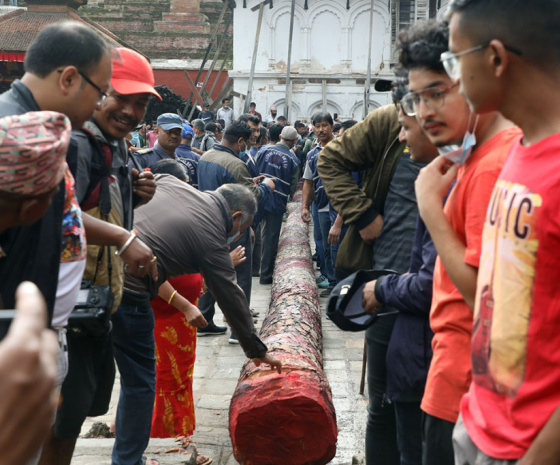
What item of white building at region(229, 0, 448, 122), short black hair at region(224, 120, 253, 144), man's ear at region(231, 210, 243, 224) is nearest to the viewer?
man's ear at region(231, 210, 243, 224)

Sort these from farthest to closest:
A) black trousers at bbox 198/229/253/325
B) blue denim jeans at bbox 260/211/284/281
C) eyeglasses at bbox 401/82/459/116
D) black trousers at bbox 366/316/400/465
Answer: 1. blue denim jeans at bbox 260/211/284/281
2. black trousers at bbox 198/229/253/325
3. black trousers at bbox 366/316/400/465
4. eyeglasses at bbox 401/82/459/116

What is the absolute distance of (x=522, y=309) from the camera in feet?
5.51

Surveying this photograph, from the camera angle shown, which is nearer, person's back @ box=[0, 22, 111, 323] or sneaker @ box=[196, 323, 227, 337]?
person's back @ box=[0, 22, 111, 323]

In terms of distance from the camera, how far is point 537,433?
5.39ft

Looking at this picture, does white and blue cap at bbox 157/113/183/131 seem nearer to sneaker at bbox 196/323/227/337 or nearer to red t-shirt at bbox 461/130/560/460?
sneaker at bbox 196/323/227/337

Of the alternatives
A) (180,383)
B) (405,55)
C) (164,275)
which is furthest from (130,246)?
(180,383)

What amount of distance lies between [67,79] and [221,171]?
218 inches

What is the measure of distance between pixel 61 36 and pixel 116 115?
0.90 metres

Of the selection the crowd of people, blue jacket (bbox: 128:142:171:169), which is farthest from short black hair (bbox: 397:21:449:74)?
blue jacket (bbox: 128:142:171:169)

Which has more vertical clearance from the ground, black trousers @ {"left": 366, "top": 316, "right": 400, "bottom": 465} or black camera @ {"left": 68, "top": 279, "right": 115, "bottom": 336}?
black camera @ {"left": 68, "top": 279, "right": 115, "bottom": 336}

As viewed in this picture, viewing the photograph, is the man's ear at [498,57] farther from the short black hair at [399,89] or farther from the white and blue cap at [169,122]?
the white and blue cap at [169,122]

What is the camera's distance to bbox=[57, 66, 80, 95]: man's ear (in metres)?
2.65

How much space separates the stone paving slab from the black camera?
58.1 inches

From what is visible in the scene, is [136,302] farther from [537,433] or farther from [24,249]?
[537,433]
